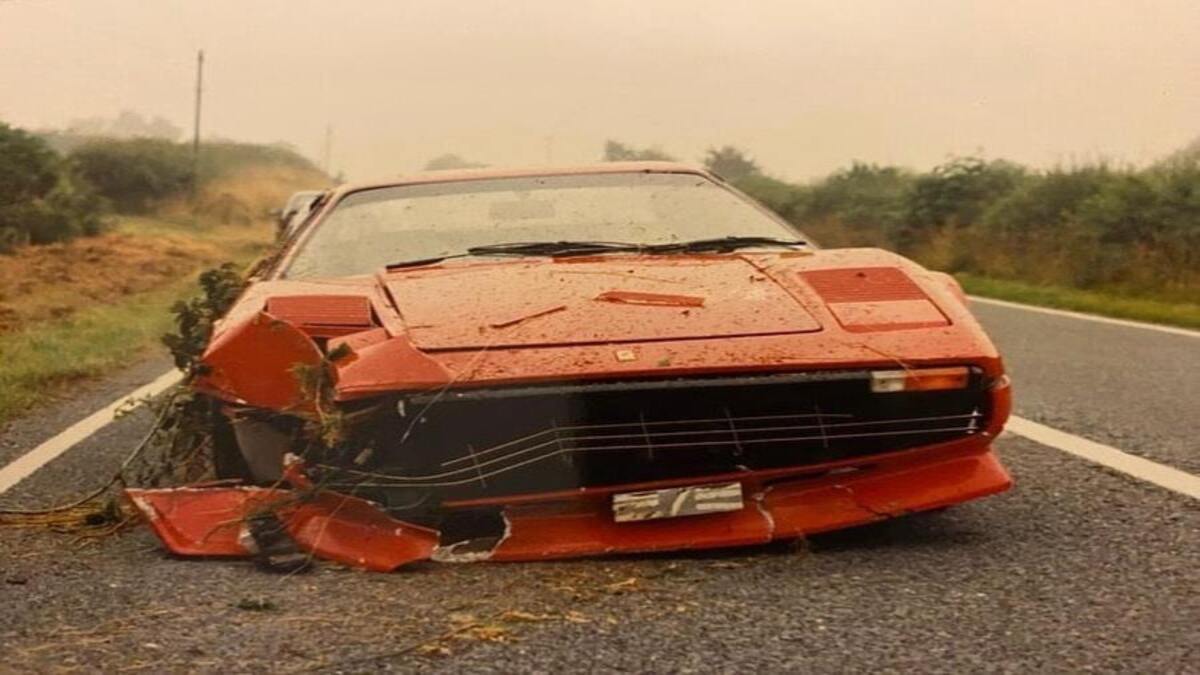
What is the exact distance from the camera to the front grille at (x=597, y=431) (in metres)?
4.04

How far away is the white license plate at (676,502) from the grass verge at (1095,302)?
901 cm

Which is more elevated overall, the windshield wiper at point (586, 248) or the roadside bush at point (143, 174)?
the windshield wiper at point (586, 248)

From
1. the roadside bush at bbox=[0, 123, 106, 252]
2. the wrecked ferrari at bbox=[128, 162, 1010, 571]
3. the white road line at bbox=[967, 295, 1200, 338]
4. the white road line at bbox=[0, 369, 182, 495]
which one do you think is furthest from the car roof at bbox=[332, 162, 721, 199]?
the roadside bush at bbox=[0, 123, 106, 252]

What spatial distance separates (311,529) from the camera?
4.08 m

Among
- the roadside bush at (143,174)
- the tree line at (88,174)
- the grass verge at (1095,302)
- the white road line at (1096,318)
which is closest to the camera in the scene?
the white road line at (1096,318)

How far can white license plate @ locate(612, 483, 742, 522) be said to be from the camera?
408cm

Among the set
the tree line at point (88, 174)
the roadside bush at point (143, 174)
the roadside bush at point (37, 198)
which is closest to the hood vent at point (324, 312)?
the tree line at point (88, 174)

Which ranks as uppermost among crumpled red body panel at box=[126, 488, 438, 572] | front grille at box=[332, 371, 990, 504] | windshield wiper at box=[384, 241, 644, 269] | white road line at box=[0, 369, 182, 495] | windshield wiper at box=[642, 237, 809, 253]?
windshield wiper at box=[642, 237, 809, 253]

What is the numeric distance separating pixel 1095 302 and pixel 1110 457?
9.26 meters

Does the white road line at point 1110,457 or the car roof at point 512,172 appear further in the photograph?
the car roof at point 512,172

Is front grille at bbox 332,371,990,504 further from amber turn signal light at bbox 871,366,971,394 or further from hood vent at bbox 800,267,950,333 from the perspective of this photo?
hood vent at bbox 800,267,950,333

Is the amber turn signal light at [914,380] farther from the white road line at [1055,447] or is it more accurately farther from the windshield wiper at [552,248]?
the windshield wiper at [552,248]

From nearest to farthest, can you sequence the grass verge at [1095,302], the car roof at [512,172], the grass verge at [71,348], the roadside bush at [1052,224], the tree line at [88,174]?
the car roof at [512,172] → the grass verge at [71,348] → the grass verge at [1095,302] → the roadside bush at [1052,224] → the tree line at [88,174]

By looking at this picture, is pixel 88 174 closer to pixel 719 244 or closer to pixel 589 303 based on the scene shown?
pixel 719 244
